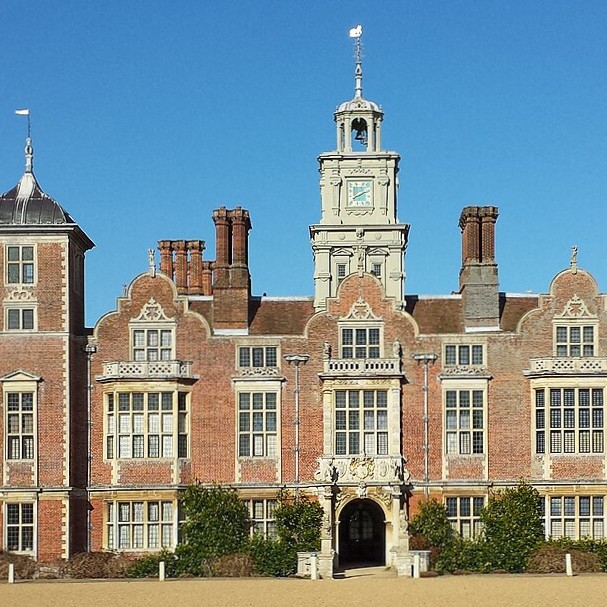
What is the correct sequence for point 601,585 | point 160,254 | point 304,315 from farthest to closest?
point 160,254
point 304,315
point 601,585

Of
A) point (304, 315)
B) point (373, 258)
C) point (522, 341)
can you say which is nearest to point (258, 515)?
point (304, 315)

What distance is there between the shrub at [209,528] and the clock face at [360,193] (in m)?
16.4

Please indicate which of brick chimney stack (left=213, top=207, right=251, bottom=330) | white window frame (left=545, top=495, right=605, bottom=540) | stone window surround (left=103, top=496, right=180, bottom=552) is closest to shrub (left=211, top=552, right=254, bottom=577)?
stone window surround (left=103, top=496, right=180, bottom=552)

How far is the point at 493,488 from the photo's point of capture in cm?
4506

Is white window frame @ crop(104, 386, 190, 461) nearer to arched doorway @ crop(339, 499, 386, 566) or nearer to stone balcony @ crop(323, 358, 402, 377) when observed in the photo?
stone balcony @ crop(323, 358, 402, 377)

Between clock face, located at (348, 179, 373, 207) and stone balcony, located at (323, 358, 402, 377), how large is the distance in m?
13.5

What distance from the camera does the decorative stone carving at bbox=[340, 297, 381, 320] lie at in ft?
151

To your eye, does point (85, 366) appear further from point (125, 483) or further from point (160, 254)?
point (160, 254)

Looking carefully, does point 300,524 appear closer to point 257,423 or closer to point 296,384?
point 257,423

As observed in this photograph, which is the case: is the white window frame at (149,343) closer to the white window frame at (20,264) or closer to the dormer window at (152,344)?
the dormer window at (152,344)

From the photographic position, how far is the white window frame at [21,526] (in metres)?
44.3

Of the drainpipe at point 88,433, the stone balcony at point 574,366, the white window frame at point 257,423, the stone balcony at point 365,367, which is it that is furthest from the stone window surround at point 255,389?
the stone balcony at point 574,366

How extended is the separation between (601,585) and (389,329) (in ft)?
35.7

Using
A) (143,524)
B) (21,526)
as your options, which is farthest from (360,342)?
(21,526)
